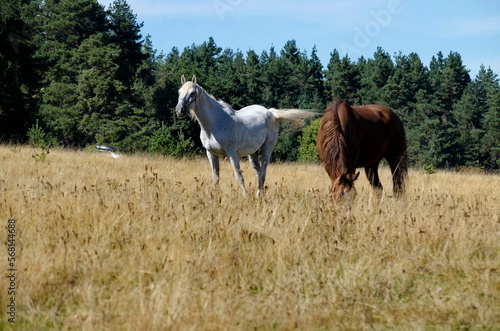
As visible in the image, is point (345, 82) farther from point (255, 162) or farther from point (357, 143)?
point (357, 143)

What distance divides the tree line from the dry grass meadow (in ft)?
35.9

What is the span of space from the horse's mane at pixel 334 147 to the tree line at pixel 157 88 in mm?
10839

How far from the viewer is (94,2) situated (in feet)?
156

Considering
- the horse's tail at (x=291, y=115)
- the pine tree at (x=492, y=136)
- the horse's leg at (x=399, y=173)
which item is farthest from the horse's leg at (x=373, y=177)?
the pine tree at (x=492, y=136)

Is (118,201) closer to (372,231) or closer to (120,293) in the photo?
(120,293)

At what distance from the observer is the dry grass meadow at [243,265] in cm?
352

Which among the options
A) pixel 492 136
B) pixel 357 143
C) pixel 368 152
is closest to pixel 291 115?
pixel 368 152

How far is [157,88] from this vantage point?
50.2m

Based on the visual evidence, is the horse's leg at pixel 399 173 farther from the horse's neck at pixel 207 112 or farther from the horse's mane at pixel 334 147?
the horse's neck at pixel 207 112

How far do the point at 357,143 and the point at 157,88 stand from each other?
4462cm

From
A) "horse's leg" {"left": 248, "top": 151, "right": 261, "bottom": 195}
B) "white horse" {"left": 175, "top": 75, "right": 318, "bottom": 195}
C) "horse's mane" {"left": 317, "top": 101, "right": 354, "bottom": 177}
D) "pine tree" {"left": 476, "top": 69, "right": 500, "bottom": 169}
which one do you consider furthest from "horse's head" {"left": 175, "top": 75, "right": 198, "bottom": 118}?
"pine tree" {"left": 476, "top": 69, "right": 500, "bottom": 169}

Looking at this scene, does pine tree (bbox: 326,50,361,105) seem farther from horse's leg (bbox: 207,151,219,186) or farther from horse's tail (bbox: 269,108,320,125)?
horse's leg (bbox: 207,151,219,186)

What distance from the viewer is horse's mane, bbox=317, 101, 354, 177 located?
628 cm

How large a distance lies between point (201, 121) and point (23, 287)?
5005 mm
